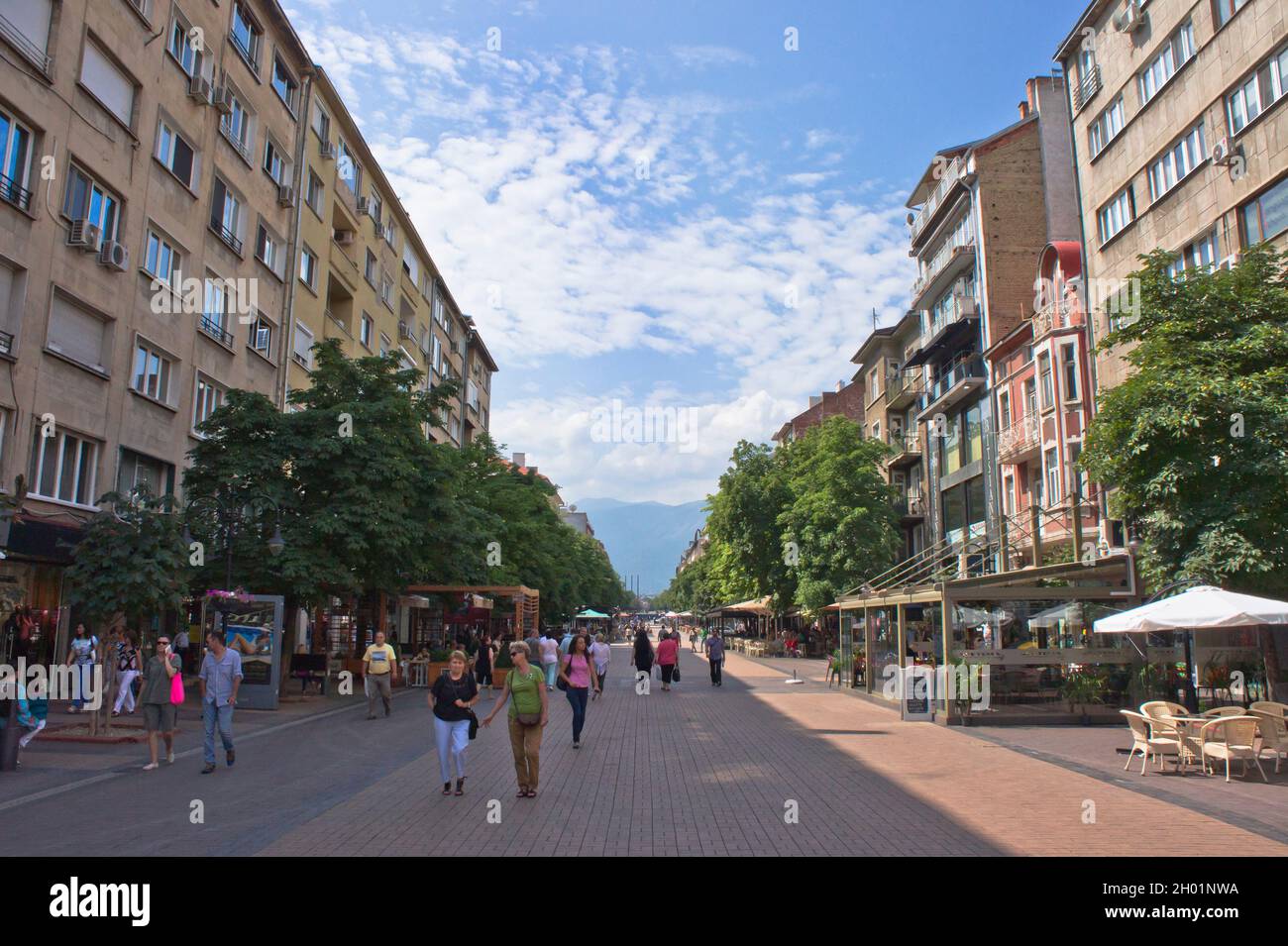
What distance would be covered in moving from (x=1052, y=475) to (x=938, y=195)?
53.3 ft

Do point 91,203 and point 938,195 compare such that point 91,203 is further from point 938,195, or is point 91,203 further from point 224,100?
point 938,195

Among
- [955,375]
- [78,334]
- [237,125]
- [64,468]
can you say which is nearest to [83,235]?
[78,334]

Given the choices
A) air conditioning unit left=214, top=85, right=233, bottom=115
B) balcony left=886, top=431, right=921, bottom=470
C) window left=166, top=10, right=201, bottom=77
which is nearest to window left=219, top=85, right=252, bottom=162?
air conditioning unit left=214, top=85, right=233, bottom=115

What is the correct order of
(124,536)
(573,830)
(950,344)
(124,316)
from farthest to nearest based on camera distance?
1. (950,344)
2. (124,316)
3. (124,536)
4. (573,830)

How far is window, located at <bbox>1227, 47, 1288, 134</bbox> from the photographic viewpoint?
19.2 metres

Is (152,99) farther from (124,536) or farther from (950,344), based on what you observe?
(950,344)

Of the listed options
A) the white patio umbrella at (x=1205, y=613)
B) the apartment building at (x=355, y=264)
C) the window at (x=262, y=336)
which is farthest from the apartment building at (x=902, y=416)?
the white patio umbrella at (x=1205, y=613)

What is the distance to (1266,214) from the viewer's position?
1969 cm

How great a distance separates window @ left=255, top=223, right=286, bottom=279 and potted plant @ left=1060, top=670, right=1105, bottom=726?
25138 mm

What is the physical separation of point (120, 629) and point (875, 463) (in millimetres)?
33953

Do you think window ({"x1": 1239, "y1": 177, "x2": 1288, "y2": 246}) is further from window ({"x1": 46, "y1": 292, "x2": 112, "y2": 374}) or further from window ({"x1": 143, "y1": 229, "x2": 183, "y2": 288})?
window ({"x1": 143, "y1": 229, "x2": 183, "y2": 288})
